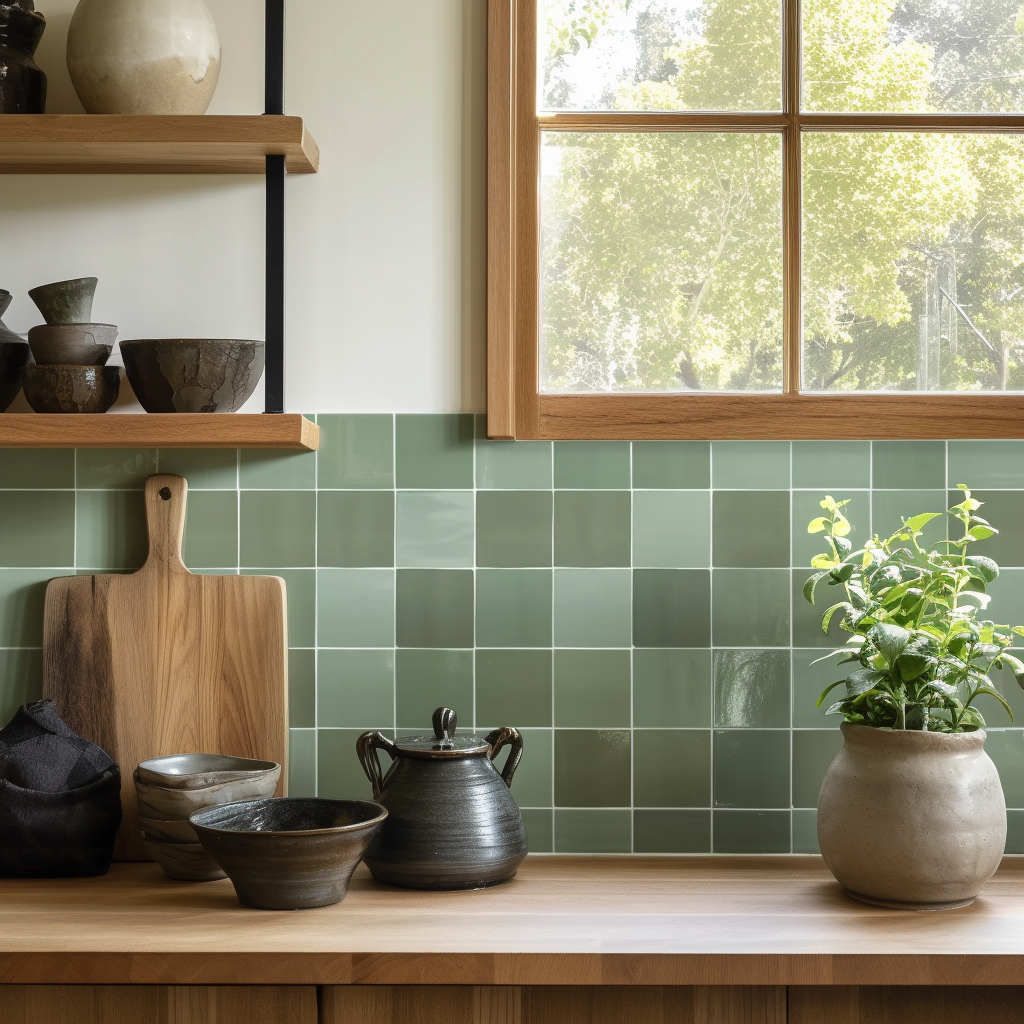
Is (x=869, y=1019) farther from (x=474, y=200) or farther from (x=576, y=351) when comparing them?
(x=474, y=200)

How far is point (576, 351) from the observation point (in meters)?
1.73

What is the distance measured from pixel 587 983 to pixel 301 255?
3.71 ft

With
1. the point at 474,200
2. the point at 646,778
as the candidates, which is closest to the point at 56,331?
the point at 474,200

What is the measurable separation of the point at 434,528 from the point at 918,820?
0.80 metres

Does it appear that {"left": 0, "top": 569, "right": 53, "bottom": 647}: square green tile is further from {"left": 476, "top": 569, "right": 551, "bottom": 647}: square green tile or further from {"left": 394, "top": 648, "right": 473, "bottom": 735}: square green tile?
{"left": 476, "top": 569, "right": 551, "bottom": 647}: square green tile

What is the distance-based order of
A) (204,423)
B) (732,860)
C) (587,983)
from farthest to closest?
(732,860) → (204,423) → (587,983)

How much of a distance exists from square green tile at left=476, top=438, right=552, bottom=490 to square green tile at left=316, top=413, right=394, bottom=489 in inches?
5.6

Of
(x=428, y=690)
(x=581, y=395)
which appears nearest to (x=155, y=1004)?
(x=428, y=690)

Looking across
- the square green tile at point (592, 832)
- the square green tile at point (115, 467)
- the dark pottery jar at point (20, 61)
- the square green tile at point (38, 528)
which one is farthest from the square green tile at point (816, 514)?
the dark pottery jar at point (20, 61)

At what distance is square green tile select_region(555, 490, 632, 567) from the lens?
1683 mm

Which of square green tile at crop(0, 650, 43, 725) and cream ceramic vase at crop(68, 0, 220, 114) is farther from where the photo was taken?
square green tile at crop(0, 650, 43, 725)

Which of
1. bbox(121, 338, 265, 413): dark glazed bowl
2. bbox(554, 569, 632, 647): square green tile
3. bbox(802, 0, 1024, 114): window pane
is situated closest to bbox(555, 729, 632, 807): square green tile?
bbox(554, 569, 632, 647): square green tile

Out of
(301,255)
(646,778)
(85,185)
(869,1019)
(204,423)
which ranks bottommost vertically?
(869,1019)

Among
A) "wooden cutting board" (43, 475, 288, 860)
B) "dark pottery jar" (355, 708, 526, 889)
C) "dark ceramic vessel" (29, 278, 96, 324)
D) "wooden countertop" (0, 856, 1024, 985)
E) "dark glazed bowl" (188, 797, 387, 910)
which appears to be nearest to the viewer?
"wooden countertop" (0, 856, 1024, 985)
